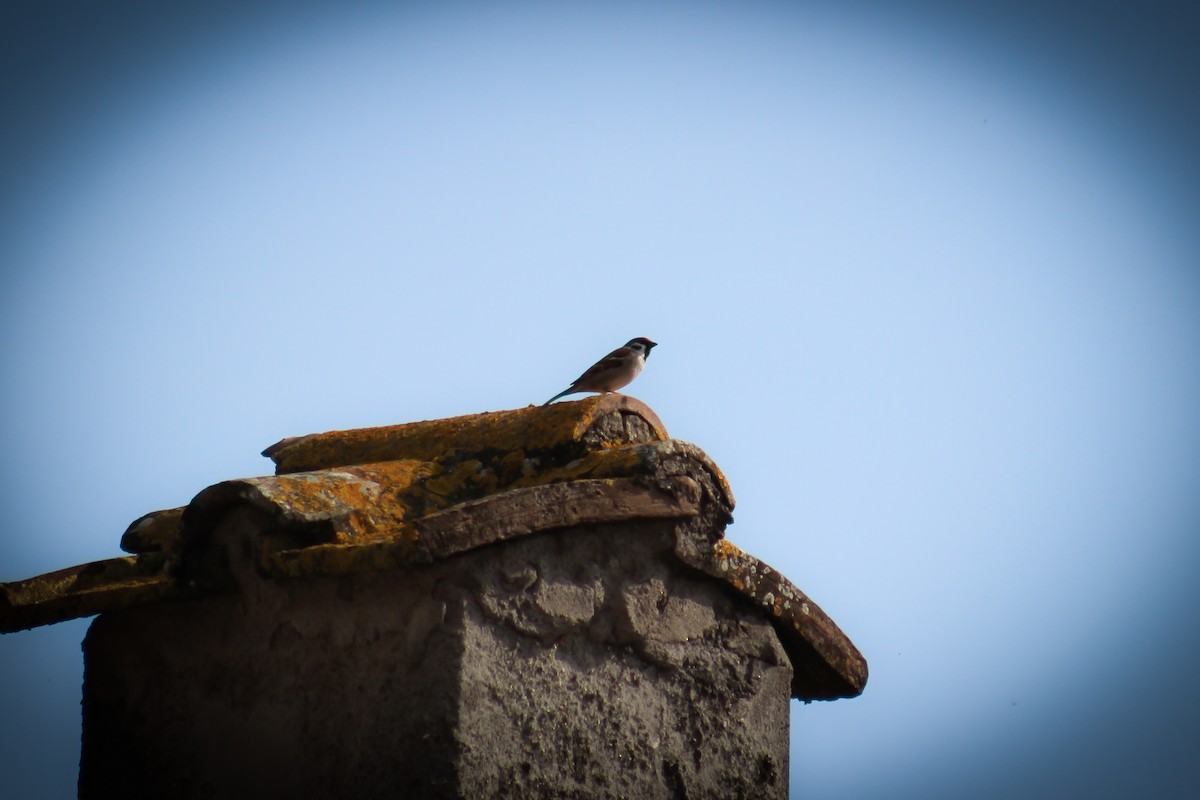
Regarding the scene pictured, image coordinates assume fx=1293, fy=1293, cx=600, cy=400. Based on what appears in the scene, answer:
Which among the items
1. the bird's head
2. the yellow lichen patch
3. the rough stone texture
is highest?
the bird's head

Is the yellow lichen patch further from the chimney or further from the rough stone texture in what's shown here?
the rough stone texture

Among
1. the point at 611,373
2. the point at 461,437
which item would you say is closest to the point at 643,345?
the point at 611,373

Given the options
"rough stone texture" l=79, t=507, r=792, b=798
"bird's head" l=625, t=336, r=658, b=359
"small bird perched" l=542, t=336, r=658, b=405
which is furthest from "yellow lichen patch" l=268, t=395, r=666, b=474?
"bird's head" l=625, t=336, r=658, b=359

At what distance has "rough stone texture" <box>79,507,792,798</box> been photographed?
409cm

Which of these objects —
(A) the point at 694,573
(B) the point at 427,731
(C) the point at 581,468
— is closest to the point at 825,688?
(A) the point at 694,573

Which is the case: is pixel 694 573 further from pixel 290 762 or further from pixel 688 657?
pixel 290 762

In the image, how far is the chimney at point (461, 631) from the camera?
4121 mm

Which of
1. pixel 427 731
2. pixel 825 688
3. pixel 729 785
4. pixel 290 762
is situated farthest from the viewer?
pixel 825 688

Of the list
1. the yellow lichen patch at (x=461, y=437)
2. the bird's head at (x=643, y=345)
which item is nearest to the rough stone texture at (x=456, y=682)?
the yellow lichen patch at (x=461, y=437)

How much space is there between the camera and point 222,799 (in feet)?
14.8

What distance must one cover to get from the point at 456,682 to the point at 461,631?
6.3 inches

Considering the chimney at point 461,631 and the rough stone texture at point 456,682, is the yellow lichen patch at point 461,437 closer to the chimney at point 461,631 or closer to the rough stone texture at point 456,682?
the chimney at point 461,631

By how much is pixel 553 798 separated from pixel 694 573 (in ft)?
3.25

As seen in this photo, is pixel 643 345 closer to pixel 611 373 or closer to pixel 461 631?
pixel 611 373
